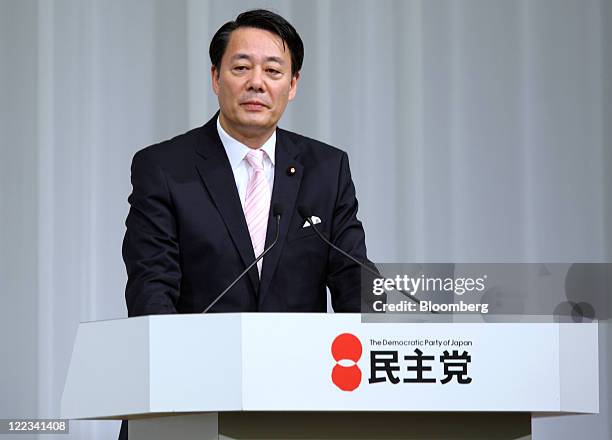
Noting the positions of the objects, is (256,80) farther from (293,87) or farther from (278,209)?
(278,209)

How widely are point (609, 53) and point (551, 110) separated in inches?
11.2

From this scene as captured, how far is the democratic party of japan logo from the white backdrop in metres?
2.04

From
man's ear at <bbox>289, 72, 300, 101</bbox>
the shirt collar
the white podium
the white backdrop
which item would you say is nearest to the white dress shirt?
the shirt collar

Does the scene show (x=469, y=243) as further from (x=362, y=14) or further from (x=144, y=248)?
(x=144, y=248)

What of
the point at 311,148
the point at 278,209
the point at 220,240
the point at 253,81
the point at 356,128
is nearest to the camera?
the point at 278,209

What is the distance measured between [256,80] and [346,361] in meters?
0.96

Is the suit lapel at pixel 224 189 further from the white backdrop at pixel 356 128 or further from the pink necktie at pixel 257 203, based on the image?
the white backdrop at pixel 356 128

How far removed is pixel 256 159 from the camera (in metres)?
2.53

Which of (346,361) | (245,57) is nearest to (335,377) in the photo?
(346,361)

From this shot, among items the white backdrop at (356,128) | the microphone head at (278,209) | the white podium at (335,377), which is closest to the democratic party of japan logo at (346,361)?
the white podium at (335,377)

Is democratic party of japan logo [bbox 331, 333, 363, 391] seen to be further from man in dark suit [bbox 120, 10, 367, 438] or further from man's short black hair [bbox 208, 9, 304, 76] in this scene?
man's short black hair [bbox 208, 9, 304, 76]

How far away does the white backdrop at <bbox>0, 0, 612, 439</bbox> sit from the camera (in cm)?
368

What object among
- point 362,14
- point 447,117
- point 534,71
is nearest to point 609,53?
point 534,71

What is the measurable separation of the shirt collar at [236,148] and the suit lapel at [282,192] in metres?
0.02
